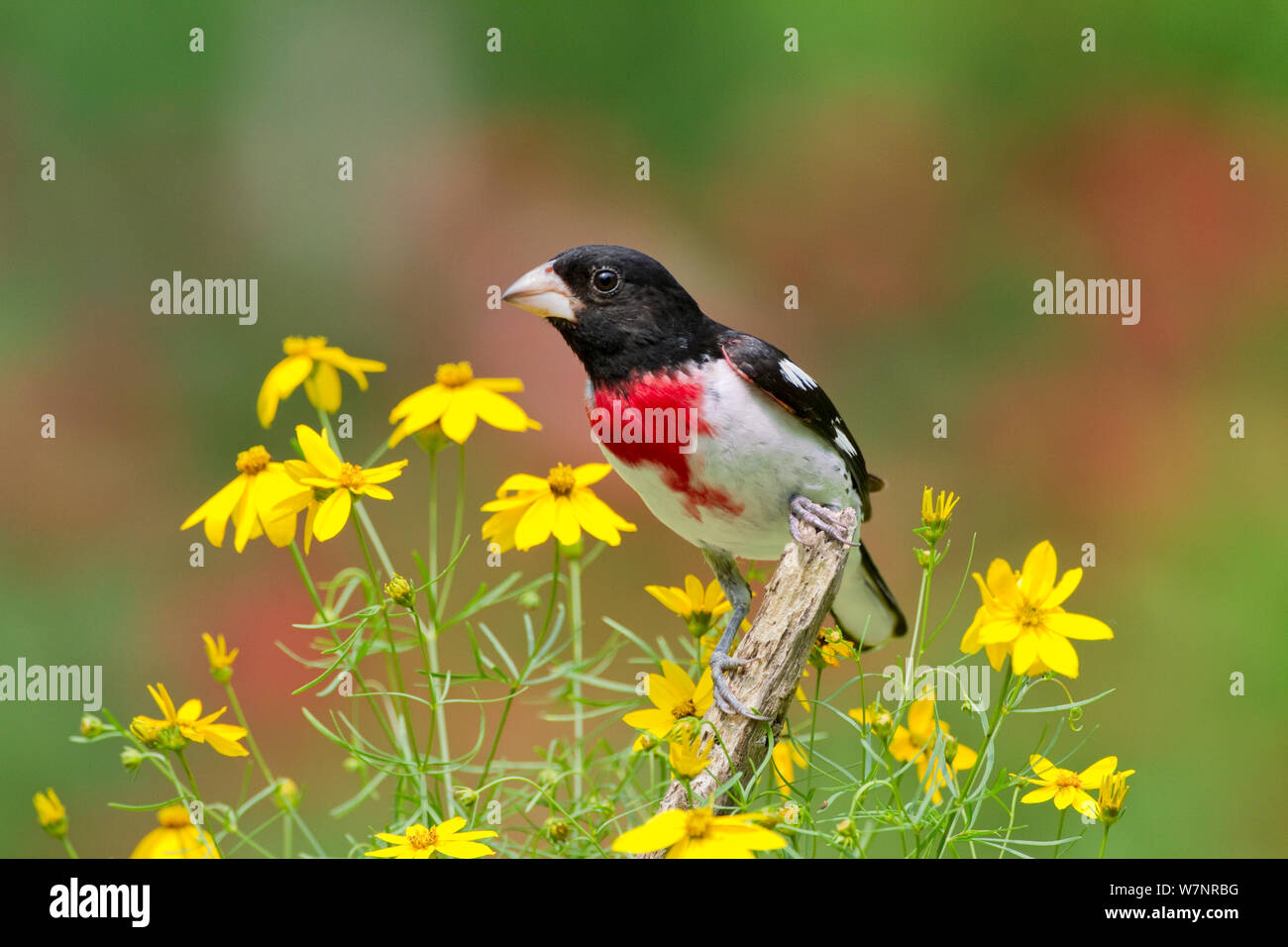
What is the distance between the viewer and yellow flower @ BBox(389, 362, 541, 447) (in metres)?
0.97

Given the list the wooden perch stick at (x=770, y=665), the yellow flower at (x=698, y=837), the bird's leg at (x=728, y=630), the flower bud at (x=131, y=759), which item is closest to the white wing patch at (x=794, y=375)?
the bird's leg at (x=728, y=630)

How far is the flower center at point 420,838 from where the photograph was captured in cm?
79

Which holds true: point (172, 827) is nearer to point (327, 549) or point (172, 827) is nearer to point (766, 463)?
point (766, 463)

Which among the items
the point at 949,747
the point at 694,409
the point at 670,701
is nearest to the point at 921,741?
the point at 949,747

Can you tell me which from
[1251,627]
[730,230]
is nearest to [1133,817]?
[1251,627]

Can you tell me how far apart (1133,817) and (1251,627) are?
50 centimetres

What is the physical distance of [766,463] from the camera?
4.07 feet

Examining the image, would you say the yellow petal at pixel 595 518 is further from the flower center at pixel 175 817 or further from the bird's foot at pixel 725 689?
the flower center at pixel 175 817

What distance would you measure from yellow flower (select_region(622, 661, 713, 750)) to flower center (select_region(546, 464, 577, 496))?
158 mm

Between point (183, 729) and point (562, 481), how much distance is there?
0.33m

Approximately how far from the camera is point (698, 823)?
743 mm

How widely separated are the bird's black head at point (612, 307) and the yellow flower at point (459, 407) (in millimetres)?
268

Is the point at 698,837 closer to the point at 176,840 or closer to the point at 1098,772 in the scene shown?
the point at 1098,772

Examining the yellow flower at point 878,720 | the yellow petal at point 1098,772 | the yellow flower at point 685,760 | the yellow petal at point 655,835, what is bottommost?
the yellow petal at point 655,835
